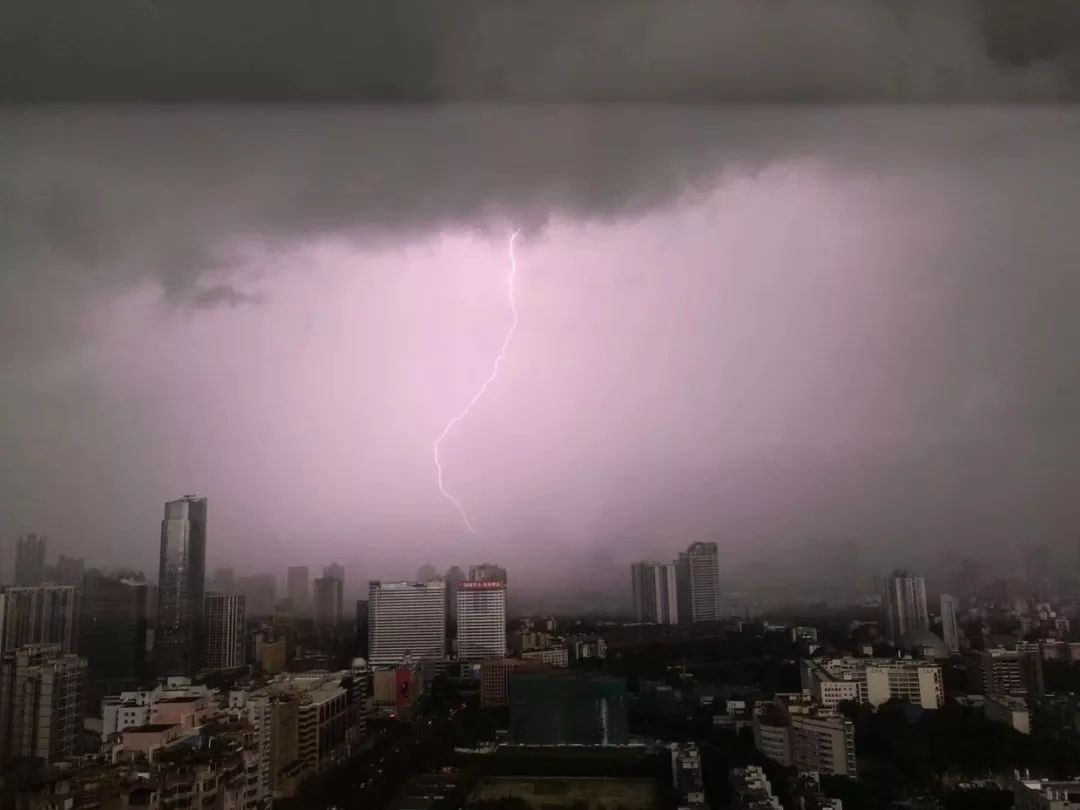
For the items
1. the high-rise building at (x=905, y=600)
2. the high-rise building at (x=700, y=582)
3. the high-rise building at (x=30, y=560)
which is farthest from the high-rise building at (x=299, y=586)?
the high-rise building at (x=905, y=600)

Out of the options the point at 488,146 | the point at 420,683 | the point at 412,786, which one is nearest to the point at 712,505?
the point at 420,683

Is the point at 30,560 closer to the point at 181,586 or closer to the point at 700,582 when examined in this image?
the point at 181,586

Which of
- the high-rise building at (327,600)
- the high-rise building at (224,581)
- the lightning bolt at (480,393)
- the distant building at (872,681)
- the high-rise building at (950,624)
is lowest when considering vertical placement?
the distant building at (872,681)

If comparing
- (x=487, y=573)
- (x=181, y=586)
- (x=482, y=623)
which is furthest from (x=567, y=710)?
(x=181, y=586)

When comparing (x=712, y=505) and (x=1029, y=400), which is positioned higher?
(x=1029, y=400)

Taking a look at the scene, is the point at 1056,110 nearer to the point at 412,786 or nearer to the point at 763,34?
A: the point at 763,34

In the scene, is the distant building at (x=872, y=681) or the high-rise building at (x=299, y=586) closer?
the distant building at (x=872, y=681)

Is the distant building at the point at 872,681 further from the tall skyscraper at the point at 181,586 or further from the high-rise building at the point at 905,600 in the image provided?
the tall skyscraper at the point at 181,586
